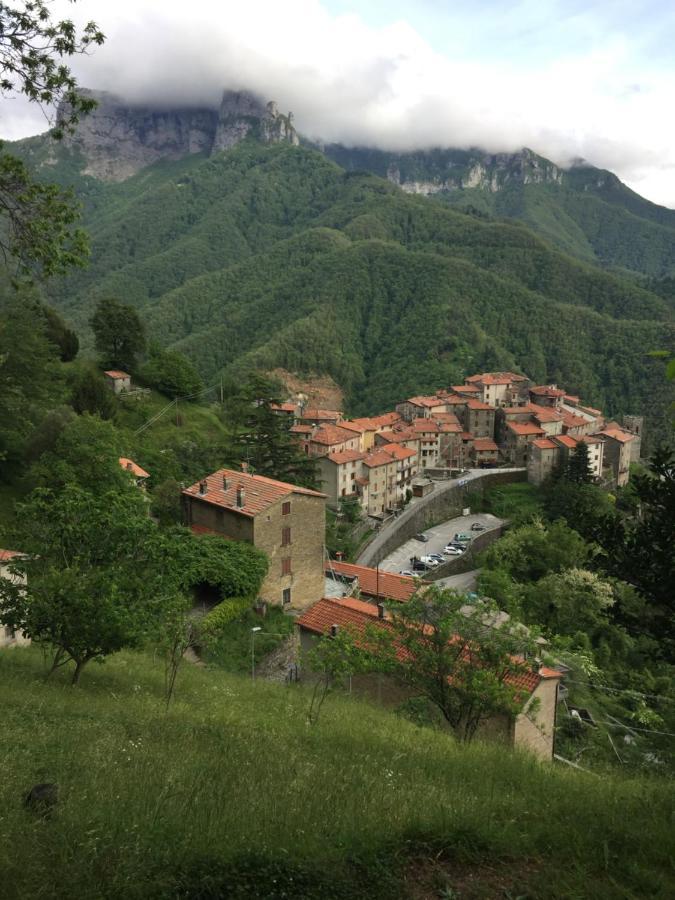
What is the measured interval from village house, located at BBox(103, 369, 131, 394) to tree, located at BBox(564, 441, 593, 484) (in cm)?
4388

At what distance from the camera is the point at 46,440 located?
25.1m

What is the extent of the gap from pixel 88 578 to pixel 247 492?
13.8m

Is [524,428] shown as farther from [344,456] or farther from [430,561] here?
[430,561]

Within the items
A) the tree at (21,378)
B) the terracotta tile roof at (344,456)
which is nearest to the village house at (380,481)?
the terracotta tile roof at (344,456)

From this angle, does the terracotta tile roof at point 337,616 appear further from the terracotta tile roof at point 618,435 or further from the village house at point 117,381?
the terracotta tile roof at point 618,435

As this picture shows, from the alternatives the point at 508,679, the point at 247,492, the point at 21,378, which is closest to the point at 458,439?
the point at 21,378

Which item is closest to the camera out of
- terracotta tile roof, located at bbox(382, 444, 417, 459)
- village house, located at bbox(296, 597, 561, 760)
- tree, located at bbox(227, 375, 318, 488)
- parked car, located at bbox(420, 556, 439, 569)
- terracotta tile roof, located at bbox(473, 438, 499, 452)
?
village house, located at bbox(296, 597, 561, 760)

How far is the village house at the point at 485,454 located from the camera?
77562mm

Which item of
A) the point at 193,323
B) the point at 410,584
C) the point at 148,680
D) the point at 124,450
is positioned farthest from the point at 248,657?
the point at 193,323

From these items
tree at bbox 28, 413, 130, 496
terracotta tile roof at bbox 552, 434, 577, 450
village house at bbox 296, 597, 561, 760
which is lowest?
village house at bbox 296, 597, 561, 760

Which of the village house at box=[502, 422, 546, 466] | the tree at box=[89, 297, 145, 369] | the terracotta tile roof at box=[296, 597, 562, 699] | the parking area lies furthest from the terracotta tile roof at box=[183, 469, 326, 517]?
the village house at box=[502, 422, 546, 466]

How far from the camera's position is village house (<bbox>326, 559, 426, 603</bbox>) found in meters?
24.3

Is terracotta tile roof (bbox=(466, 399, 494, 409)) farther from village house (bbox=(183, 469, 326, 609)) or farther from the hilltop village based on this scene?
village house (bbox=(183, 469, 326, 609))

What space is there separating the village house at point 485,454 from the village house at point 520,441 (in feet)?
4.56
